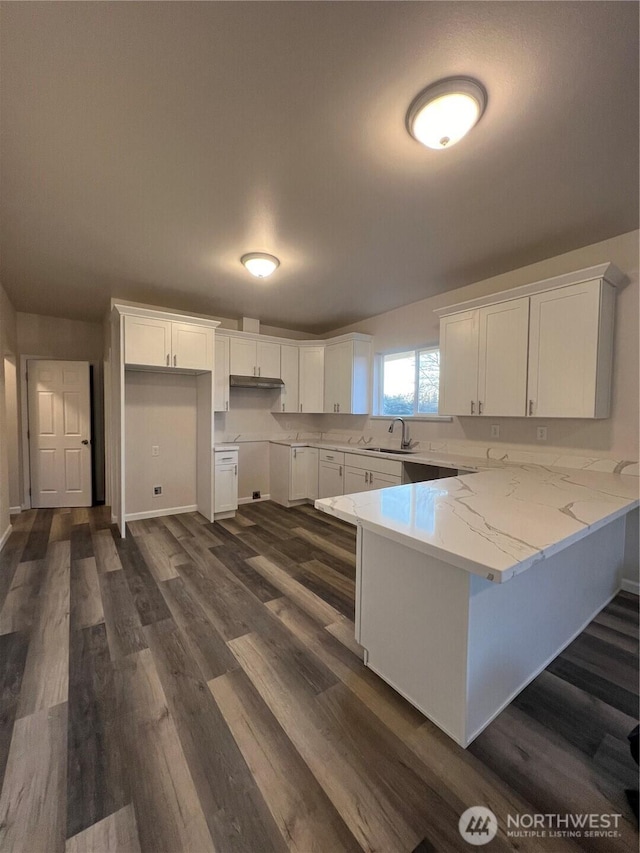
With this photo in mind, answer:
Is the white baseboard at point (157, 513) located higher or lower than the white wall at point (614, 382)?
lower

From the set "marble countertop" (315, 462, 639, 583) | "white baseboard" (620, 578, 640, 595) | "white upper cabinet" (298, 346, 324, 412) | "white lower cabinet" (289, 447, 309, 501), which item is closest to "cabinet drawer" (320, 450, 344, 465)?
"white lower cabinet" (289, 447, 309, 501)

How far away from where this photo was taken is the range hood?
4.53m

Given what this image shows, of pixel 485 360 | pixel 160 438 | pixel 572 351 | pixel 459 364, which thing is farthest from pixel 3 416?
pixel 572 351

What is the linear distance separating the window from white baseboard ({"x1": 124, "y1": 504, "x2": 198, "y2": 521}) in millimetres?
2995

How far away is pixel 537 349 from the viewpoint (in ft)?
9.17

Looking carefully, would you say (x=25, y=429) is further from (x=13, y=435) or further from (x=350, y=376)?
(x=350, y=376)

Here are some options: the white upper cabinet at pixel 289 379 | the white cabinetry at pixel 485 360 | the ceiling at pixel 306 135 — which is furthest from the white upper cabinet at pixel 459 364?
the white upper cabinet at pixel 289 379

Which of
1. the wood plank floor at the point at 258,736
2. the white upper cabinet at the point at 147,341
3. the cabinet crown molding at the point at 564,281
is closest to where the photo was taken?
the wood plank floor at the point at 258,736

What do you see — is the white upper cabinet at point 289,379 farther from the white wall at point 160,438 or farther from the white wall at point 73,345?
the white wall at point 73,345

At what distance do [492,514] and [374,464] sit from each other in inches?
94.1

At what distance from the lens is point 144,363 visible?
145 inches

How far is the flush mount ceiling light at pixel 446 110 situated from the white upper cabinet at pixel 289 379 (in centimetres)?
363

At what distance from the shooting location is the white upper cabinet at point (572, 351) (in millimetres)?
2504

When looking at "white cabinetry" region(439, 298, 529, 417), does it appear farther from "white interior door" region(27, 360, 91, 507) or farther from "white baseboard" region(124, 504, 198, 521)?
"white interior door" region(27, 360, 91, 507)
